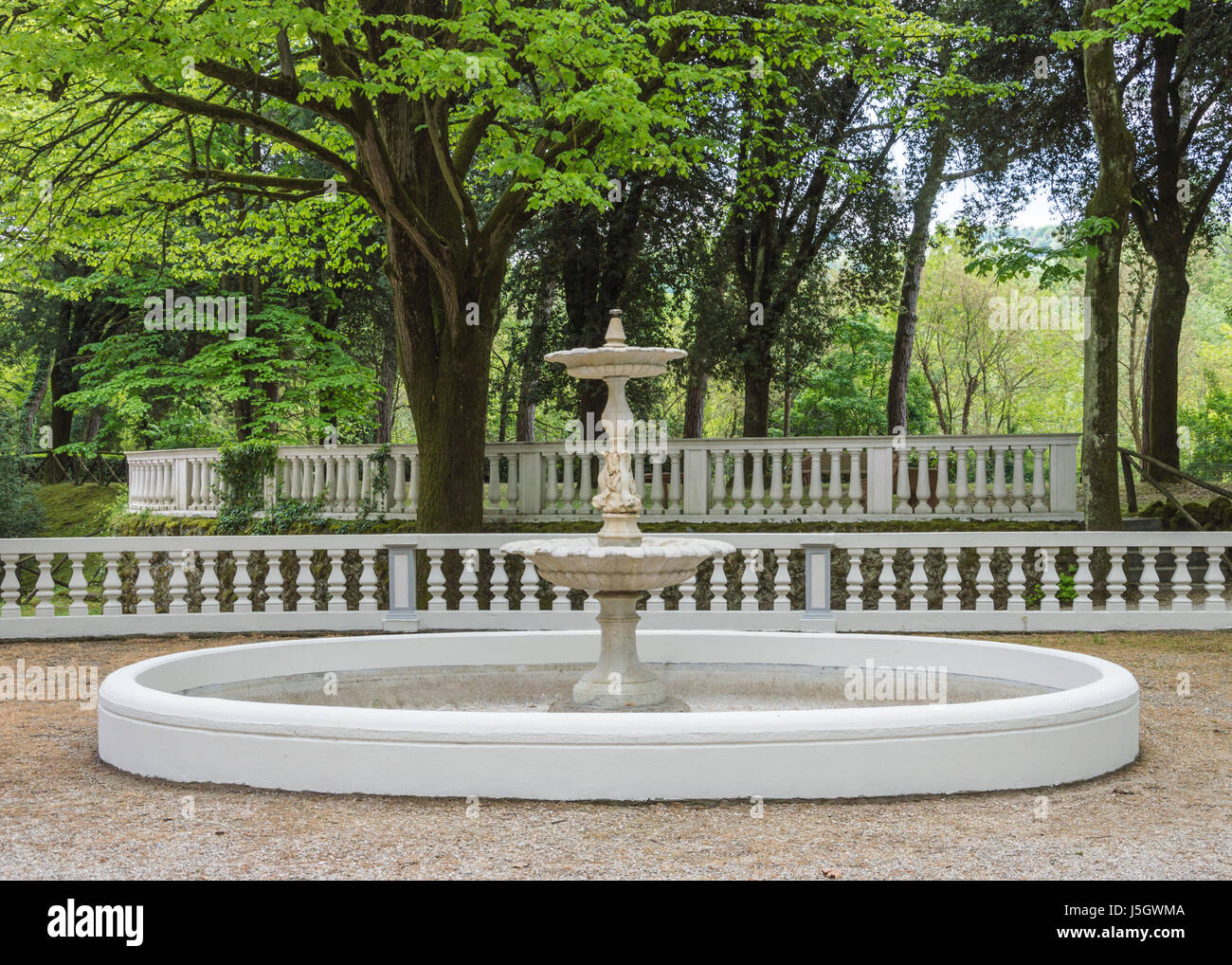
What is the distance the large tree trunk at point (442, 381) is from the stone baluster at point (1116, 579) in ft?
26.2

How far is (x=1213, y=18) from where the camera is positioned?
19.3 meters

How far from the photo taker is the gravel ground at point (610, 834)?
15.4ft

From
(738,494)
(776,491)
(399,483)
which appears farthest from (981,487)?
(399,483)

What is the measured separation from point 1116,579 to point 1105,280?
174 inches

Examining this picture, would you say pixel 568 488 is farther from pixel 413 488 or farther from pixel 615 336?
pixel 615 336

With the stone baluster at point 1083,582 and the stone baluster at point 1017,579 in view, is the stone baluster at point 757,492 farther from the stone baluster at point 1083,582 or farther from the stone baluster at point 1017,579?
the stone baluster at point 1083,582

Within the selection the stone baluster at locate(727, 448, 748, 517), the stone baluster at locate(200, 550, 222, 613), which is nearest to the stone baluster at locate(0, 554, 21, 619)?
the stone baluster at locate(200, 550, 222, 613)

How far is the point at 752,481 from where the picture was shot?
17875mm

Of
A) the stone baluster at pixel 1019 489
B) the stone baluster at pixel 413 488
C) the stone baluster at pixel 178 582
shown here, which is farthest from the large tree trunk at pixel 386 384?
the stone baluster at pixel 1019 489

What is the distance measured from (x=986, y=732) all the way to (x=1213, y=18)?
720 inches

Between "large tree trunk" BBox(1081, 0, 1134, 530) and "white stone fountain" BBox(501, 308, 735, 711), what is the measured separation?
895cm

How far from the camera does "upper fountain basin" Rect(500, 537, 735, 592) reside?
294 inches

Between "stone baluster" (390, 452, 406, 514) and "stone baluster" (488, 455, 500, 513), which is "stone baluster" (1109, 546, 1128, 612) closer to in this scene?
"stone baluster" (488, 455, 500, 513)

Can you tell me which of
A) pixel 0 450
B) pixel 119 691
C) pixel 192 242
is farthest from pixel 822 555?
pixel 0 450
